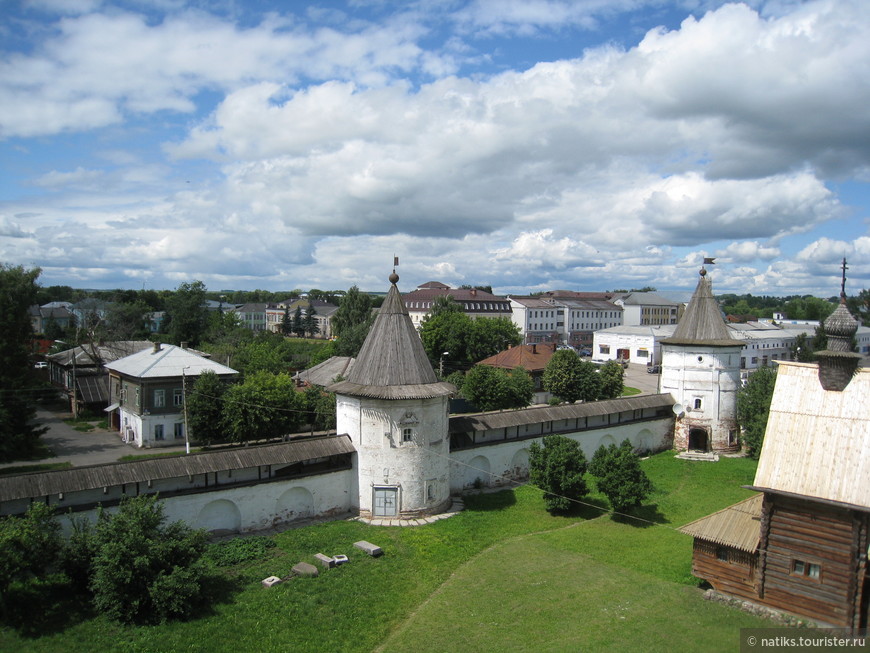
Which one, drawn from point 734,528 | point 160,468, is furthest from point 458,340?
point 734,528

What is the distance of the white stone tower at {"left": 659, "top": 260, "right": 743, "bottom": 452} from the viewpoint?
31.2m

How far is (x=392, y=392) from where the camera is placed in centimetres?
2050

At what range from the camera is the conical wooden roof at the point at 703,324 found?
31.3m

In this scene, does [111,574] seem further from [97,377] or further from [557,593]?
[97,377]

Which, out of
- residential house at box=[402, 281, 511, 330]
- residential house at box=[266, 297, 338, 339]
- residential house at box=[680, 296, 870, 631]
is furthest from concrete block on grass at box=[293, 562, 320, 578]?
residential house at box=[266, 297, 338, 339]

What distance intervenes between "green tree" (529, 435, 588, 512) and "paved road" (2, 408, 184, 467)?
20.6 metres

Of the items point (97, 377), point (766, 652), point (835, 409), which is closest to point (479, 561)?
point (766, 652)

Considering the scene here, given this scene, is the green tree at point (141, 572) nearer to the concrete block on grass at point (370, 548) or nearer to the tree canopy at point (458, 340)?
the concrete block on grass at point (370, 548)

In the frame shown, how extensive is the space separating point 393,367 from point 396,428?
219cm

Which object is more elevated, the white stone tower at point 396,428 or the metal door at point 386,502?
the white stone tower at point 396,428

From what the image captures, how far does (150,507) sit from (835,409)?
1797 centimetres

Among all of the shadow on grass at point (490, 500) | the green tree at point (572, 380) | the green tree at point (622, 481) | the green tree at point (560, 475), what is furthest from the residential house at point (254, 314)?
the green tree at point (622, 481)

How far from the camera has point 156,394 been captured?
33.8 meters

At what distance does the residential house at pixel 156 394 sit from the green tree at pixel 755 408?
29.0m
